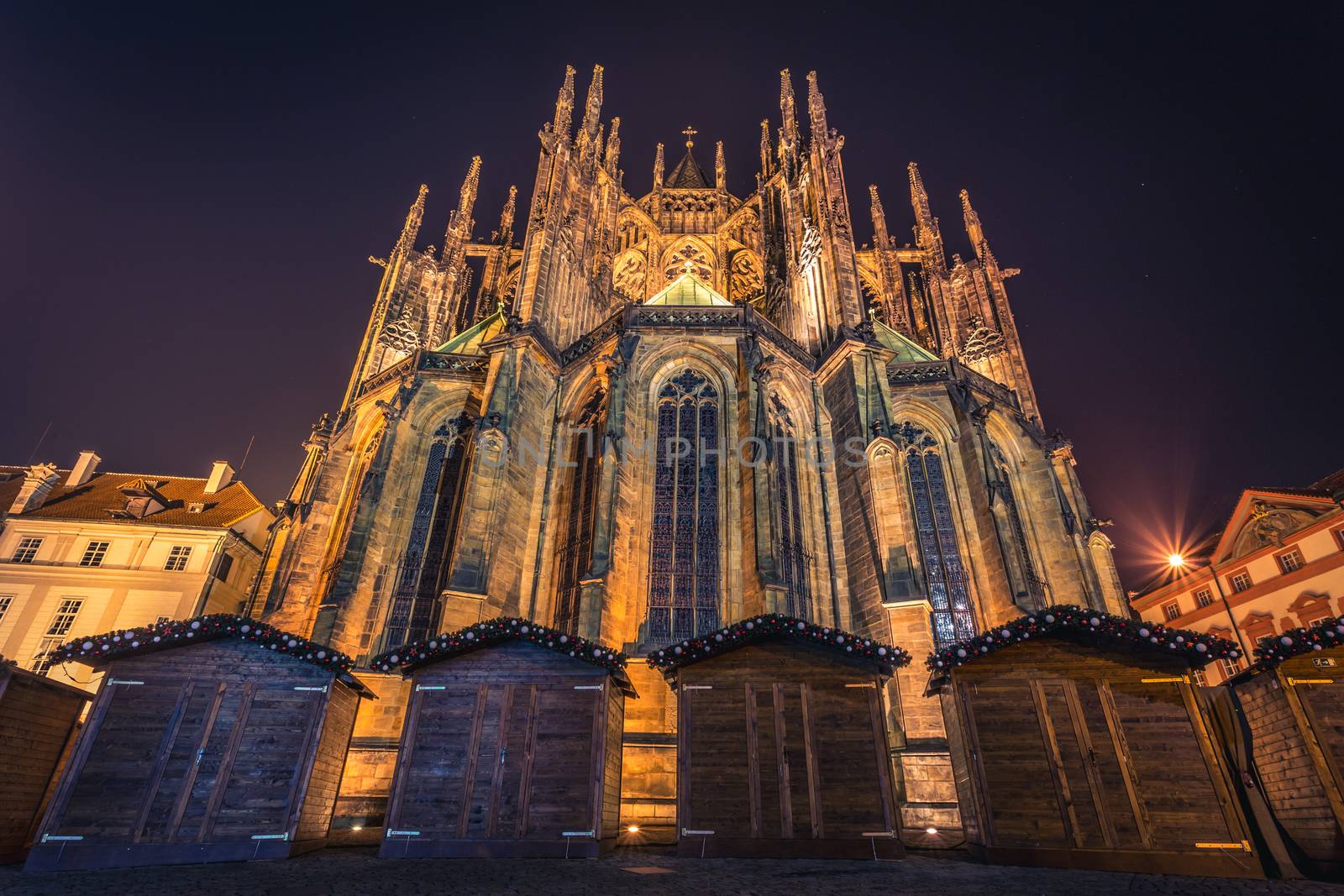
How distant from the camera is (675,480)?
56.9 ft

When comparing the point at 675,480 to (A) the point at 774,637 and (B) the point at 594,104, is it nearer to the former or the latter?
(A) the point at 774,637

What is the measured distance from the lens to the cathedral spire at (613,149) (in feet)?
98.5

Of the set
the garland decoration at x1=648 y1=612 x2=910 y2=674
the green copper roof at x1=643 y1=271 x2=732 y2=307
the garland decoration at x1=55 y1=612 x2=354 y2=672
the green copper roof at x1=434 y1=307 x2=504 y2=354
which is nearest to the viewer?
the garland decoration at x1=55 y1=612 x2=354 y2=672

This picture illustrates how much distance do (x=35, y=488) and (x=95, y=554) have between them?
4768 millimetres

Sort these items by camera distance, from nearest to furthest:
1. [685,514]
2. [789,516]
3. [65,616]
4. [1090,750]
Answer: [1090,750], [685,514], [789,516], [65,616]

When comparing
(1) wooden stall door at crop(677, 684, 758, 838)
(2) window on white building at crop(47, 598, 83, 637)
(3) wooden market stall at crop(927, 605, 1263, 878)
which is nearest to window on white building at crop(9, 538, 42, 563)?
(2) window on white building at crop(47, 598, 83, 637)

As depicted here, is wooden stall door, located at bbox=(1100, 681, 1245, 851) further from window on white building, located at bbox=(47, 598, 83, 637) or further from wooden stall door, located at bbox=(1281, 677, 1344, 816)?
window on white building, located at bbox=(47, 598, 83, 637)

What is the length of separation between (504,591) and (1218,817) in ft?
42.9

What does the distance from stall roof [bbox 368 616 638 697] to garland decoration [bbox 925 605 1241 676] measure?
16.1ft

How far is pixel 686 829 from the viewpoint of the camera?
882 centimetres

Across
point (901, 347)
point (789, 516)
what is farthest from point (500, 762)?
point (901, 347)

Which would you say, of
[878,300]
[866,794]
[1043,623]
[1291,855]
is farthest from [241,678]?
[878,300]

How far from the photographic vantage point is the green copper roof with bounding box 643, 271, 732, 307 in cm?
2217

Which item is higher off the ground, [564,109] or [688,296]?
[564,109]
